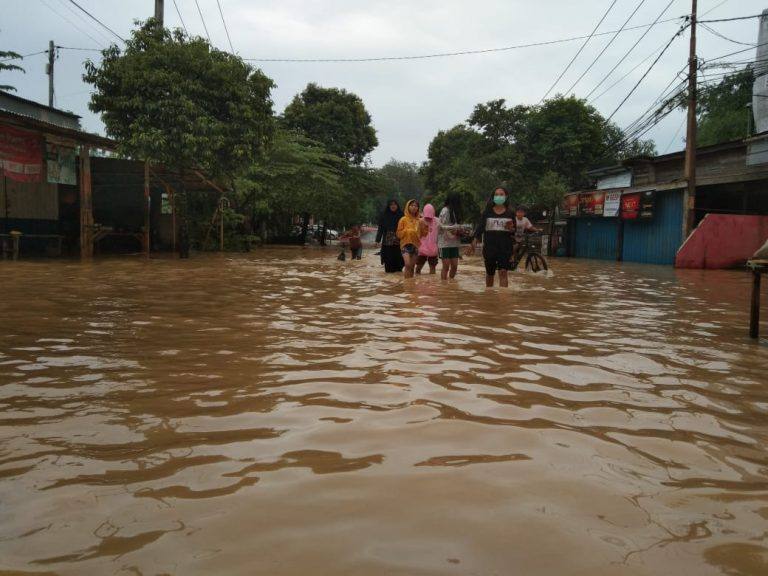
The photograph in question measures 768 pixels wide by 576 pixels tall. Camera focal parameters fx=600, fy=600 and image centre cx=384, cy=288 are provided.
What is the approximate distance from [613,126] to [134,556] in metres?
54.2

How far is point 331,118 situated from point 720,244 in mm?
25183

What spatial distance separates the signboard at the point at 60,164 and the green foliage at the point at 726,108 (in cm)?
3124

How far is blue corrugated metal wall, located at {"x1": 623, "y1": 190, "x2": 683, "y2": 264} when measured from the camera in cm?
2392

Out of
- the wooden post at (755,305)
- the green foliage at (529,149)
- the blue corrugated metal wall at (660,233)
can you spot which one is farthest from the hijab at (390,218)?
the green foliage at (529,149)

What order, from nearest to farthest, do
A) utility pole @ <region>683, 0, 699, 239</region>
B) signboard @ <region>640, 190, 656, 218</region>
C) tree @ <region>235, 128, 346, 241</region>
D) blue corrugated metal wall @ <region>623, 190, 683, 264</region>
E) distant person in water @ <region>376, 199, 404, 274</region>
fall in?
distant person in water @ <region>376, 199, 404, 274</region> → utility pole @ <region>683, 0, 699, 239</region> → blue corrugated metal wall @ <region>623, 190, 683, 264</region> → signboard @ <region>640, 190, 656, 218</region> → tree @ <region>235, 128, 346, 241</region>

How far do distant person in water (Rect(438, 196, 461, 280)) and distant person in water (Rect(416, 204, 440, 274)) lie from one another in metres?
0.15

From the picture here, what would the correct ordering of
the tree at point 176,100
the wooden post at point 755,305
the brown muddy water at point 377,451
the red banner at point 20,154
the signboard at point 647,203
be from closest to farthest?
the brown muddy water at point 377,451 → the wooden post at point 755,305 → the red banner at point 20,154 → the tree at point 176,100 → the signboard at point 647,203

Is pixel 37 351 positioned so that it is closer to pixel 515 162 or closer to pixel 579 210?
pixel 579 210

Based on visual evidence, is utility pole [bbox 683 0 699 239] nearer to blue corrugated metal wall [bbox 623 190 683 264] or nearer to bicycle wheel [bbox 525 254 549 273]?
blue corrugated metal wall [bbox 623 190 683 264]

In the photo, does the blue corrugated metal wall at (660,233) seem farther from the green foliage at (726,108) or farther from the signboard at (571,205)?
the green foliage at (726,108)

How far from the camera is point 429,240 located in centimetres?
1152

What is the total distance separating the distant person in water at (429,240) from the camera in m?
11.1


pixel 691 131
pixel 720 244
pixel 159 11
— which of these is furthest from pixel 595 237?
pixel 159 11

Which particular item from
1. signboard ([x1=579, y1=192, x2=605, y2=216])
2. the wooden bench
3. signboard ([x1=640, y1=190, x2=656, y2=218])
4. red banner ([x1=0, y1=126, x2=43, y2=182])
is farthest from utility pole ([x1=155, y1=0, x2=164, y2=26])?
signboard ([x1=579, y1=192, x2=605, y2=216])
